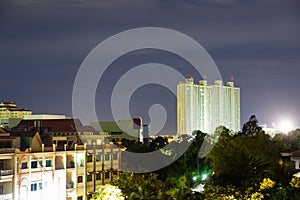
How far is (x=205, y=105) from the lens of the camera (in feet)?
154

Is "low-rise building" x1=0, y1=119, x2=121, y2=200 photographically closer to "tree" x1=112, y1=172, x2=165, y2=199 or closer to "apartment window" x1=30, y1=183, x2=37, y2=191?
"apartment window" x1=30, y1=183, x2=37, y2=191

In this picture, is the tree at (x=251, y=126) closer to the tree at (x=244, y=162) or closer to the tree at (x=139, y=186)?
the tree at (x=244, y=162)

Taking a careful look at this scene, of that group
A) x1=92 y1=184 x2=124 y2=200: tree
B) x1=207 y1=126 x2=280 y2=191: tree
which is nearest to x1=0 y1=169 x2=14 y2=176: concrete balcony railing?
x1=92 y1=184 x2=124 y2=200: tree

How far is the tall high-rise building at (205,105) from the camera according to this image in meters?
46.4

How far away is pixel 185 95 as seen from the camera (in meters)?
49.2

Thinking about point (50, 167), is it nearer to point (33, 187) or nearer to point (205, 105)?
point (33, 187)

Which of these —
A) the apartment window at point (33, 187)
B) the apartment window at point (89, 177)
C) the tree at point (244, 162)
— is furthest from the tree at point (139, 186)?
the apartment window at point (89, 177)

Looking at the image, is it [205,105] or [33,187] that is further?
[205,105]

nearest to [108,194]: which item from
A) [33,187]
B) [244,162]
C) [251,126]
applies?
[33,187]

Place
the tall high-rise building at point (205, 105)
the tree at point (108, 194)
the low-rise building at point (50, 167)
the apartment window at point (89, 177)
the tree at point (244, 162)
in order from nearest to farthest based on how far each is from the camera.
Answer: the tree at point (108, 194), the low-rise building at point (50, 167), the tree at point (244, 162), the apartment window at point (89, 177), the tall high-rise building at point (205, 105)

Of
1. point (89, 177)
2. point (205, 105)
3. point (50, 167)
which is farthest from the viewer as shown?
point (205, 105)

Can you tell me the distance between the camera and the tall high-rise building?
4644 cm

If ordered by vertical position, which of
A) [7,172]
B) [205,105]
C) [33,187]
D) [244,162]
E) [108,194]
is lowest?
[33,187]

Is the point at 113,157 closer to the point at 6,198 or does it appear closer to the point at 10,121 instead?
the point at 6,198
